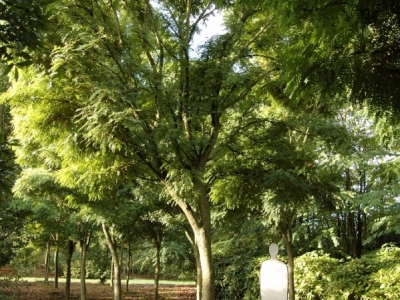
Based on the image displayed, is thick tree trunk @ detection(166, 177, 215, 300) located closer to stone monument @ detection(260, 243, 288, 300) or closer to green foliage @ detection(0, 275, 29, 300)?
stone monument @ detection(260, 243, 288, 300)

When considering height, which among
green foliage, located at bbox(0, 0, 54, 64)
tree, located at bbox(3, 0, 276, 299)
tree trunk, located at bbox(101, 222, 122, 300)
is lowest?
tree trunk, located at bbox(101, 222, 122, 300)

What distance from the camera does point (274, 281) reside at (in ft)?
10.3

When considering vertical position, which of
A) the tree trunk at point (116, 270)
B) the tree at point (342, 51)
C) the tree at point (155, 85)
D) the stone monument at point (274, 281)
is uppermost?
the tree at point (155, 85)

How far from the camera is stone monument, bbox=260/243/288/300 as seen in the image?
10.1ft

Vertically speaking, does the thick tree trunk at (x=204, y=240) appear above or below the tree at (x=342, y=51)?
below

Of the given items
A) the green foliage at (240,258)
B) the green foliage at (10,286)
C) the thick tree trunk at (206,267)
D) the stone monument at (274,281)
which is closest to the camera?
the stone monument at (274,281)

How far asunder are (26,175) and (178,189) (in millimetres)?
4957

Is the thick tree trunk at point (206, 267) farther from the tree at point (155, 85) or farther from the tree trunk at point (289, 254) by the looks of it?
the tree trunk at point (289, 254)

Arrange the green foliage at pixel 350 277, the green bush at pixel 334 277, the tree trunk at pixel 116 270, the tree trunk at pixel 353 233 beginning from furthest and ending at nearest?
the tree trunk at pixel 353 233
the tree trunk at pixel 116 270
the green bush at pixel 334 277
the green foliage at pixel 350 277

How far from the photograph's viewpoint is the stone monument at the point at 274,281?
3.07 m

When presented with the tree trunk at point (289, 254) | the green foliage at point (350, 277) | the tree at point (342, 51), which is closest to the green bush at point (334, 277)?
the green foliage at point (350, 277)

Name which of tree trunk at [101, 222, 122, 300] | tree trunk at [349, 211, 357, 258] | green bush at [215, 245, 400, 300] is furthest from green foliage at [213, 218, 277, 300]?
tree trunk at [101, 222, 122, 300]

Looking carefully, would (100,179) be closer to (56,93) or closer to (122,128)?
(122,128)

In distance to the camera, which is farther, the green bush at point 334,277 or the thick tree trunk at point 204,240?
the green bush at point 334,277
